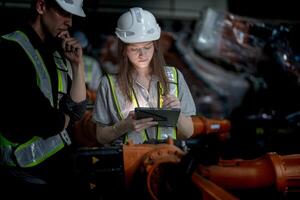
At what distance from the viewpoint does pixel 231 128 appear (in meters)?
4.71

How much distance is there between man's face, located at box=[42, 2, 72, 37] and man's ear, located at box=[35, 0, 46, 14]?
0.04 ft

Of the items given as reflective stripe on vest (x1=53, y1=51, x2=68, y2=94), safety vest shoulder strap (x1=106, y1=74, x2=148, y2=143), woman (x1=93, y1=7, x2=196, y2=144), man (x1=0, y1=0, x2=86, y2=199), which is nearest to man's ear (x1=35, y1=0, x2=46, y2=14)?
man (x1=0, y1=0, x2=86, y2=199)

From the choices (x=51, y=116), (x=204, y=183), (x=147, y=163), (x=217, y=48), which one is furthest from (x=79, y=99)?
(x=217, y=48)

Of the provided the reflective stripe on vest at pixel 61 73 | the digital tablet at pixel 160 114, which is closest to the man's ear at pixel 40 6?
the reflective stripe on vest at pixel 61 73

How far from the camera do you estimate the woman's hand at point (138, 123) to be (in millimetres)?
2279

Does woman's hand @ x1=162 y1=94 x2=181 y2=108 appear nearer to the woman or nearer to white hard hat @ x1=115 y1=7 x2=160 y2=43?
the woman

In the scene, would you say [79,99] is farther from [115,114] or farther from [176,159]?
[176,159]

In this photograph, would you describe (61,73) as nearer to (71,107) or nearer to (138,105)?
(71,107)

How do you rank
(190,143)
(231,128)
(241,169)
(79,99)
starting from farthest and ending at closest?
1. (231,128)
2. (190,143)
3. (79,99)
4. (241,169)

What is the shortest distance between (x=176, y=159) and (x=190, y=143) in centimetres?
71

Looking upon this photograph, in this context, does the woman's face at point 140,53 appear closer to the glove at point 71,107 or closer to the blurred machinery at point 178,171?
the glove at point 71,107

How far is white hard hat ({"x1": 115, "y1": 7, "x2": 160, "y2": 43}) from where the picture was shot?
243 cm

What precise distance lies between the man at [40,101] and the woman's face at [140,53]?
0.37 m

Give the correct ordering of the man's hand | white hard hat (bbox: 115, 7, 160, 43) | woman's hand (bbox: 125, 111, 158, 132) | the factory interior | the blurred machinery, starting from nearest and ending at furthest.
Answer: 1. the blurred machinery
2. the factory interior
3. the man's hand
4. woman's hand (bbox: 125, 111, 158, 132)
5. white hard hat (bbox: 115, 7, 160, 43)
